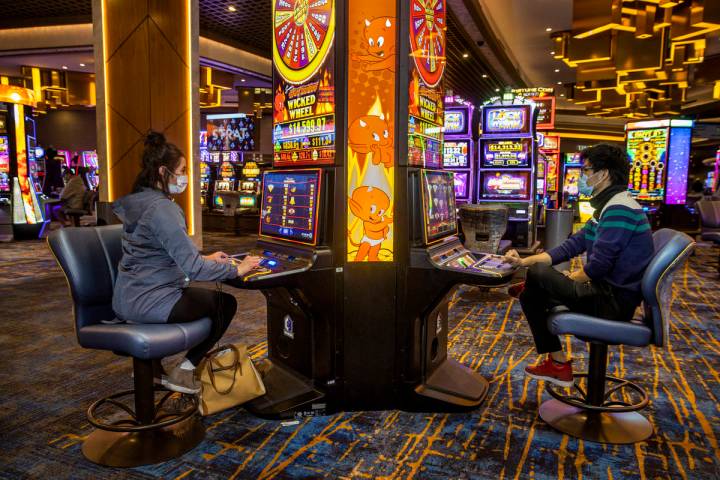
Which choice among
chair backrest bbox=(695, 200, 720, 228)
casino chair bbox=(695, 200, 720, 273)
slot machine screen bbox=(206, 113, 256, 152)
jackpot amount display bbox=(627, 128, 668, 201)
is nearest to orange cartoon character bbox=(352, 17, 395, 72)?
casino chair bbox=(695, 200, 720, 273)

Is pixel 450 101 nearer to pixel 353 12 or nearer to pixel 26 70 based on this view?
pixel 353 12

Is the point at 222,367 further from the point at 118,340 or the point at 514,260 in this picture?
the point at 514,260

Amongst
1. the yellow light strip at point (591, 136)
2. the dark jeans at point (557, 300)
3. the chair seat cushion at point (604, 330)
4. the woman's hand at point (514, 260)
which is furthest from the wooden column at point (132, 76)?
the yellow light strip at point (591, 136)

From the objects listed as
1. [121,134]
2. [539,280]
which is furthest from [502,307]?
[121,134]

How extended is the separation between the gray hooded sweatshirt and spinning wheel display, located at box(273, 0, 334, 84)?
1.00 metres

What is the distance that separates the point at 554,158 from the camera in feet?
51.6

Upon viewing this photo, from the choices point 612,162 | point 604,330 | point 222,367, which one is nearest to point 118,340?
point 222,367

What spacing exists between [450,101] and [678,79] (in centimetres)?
582

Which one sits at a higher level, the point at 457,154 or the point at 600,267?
the point at 457,154

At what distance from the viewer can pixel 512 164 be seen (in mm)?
7344

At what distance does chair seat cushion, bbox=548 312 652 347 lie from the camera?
2359mm

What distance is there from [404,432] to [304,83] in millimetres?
1799

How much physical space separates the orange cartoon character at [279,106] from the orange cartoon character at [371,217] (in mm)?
657

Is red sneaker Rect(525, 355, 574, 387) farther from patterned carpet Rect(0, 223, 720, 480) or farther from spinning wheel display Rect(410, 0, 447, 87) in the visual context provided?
spinning wheel display Rect(410, 0, 447, 87)
